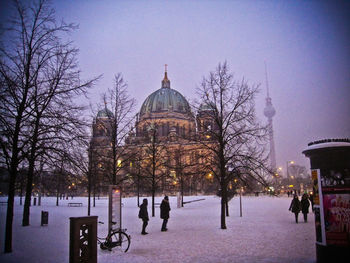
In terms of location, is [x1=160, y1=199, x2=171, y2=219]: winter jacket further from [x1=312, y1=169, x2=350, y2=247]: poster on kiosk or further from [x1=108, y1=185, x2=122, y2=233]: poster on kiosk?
[x1=312, y1=169, x2=350, y2=247]: poster on kiosk

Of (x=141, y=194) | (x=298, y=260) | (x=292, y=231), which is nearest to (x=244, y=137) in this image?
(x=292, y=231)

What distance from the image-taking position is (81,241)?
28.6 ft

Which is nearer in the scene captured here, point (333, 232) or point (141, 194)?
point (333, 232)

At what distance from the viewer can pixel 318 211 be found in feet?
28.7

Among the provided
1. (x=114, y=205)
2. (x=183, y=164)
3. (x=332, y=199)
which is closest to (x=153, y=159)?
(x=183, y=164)

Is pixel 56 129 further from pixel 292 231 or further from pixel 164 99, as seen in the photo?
pixel 164 99

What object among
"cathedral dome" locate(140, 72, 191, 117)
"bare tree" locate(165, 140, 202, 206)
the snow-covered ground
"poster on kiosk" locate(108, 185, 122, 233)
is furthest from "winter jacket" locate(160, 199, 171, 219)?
"cathedral dome" locate(140, 72, 191, 117)

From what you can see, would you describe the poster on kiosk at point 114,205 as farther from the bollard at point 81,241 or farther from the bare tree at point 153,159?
the bare tree at point 153,159

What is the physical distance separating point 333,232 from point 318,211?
0.66 metres

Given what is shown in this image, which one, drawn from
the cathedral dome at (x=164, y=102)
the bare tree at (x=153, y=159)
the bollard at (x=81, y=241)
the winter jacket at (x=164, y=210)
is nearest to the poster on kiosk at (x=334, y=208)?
the bollard at (x=81, y=241)

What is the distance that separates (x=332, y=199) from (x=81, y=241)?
728cm

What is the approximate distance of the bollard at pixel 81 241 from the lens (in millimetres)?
8383

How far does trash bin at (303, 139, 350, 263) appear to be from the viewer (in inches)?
324

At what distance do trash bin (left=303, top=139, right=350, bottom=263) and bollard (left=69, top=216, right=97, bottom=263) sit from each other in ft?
21.8
